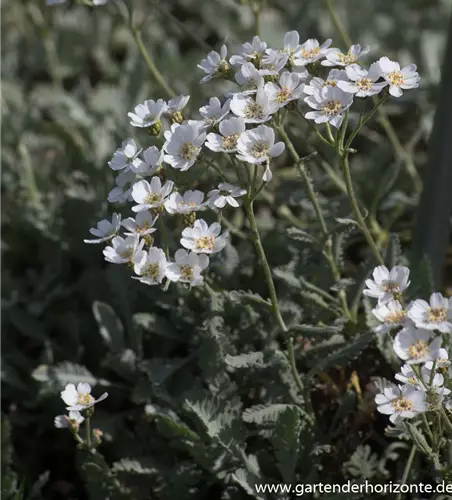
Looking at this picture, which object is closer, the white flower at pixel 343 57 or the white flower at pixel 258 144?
the white flower at pixel 258 144

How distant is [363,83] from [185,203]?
20.0 inches

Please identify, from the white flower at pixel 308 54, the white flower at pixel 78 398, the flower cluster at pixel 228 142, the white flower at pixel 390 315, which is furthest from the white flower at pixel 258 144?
the white flower at pixel 78 398

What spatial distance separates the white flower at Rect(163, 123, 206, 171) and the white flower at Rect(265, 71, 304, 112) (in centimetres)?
19

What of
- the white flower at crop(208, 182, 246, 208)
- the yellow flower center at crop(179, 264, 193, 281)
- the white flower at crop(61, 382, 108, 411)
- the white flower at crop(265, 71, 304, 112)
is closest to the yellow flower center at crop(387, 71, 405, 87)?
the white flower at crop(265, 71, 304, 112)

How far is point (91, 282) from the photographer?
10.1 ft

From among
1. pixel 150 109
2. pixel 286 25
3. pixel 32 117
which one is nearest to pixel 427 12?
pixel 286 25

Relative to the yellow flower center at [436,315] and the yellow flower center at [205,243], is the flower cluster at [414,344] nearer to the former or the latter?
the yellow flower center at [436,315]

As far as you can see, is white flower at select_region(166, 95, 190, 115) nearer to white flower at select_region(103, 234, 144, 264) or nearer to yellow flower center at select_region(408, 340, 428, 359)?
white flower at select_region(103, 234, 144, 264)

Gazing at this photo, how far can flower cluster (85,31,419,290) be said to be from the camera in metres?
1.95

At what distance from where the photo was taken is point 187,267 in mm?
1977

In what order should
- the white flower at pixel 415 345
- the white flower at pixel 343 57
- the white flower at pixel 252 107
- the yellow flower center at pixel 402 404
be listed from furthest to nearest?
the white flower at pixel 343 57 < the white flower at pixel 252 107 < the yellow flower center at pixel 402 404 < the white flower at pixel 415 345

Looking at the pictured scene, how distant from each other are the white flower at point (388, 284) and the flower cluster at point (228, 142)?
35cm

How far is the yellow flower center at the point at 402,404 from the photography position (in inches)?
72.1

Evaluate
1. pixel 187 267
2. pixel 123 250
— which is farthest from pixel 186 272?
pixel 123 250
